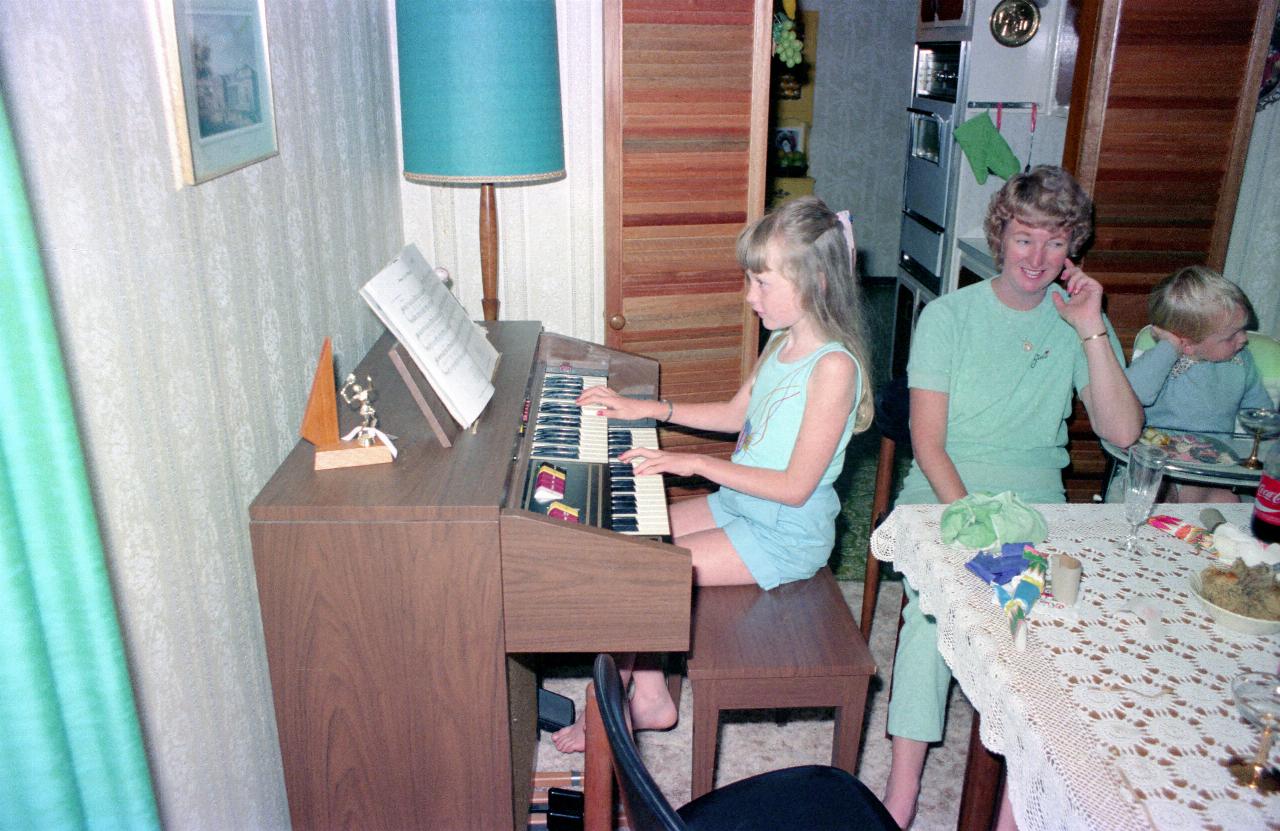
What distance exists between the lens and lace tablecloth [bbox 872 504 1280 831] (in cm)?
105

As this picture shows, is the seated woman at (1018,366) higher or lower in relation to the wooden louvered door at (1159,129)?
lower

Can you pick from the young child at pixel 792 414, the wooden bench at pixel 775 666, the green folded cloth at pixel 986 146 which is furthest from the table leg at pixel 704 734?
the green folded cloth at pixel 986 146

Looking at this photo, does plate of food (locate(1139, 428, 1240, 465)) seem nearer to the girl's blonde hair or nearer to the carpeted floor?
the girl's blonde hair

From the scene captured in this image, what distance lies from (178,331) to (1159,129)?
294 cm

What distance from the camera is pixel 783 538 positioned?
1930mm

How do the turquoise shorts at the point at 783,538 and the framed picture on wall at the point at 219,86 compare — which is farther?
the turquoise shorts at the point at 783,538

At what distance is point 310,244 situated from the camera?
1940mm

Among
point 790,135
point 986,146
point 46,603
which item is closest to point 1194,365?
point 986,146

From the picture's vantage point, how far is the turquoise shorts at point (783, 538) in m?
1.92

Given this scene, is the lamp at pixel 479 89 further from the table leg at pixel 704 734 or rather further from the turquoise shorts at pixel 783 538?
the table leg at pixel 704 734

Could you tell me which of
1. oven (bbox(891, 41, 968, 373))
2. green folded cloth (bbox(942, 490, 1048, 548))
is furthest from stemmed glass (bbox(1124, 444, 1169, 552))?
oven (bbox(891, 41, 968, 373))

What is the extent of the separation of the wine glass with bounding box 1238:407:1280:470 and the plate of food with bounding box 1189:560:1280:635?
0.78 m

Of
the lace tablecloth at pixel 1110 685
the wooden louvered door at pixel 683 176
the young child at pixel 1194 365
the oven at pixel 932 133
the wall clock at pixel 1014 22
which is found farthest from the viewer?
the oven at pixel 932 133

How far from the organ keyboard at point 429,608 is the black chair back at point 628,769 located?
0.41 meters
